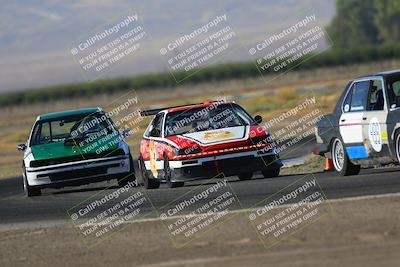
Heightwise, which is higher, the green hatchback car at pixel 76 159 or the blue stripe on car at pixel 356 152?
the green hatchback car at pixel 76 159

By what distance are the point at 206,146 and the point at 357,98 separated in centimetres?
264

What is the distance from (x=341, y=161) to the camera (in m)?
17.8

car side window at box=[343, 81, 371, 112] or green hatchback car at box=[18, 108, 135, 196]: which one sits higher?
green hatchback car at box=[18, 108, 135, 196]

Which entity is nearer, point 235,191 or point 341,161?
point 235,191

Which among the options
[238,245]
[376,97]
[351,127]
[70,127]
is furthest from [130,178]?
[238,245]

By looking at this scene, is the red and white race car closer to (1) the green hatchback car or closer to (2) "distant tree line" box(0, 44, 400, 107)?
(1) the green hatchback car

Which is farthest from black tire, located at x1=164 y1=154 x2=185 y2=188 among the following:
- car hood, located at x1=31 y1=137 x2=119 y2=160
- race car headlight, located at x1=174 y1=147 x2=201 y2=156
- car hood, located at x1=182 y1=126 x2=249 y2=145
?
car hood, located at x1=31 y1=137 x2=119 y2=160

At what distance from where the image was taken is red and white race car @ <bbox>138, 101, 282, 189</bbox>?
59.8 feet

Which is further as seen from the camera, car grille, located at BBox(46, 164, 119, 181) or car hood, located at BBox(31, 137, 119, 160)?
car hood, located at BBox(31, 137, 119, 160)

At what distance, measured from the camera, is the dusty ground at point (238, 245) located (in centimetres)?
1009

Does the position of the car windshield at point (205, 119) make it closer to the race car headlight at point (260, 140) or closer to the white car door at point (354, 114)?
the race car headlight at point (260, 140)

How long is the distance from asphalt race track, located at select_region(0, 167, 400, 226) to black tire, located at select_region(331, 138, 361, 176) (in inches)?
6.3

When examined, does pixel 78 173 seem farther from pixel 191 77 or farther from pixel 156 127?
pixel 191 77

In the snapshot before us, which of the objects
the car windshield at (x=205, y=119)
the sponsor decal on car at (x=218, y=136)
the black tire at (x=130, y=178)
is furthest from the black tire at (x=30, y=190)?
the sponsor decal on car at (x=218, y=136)
